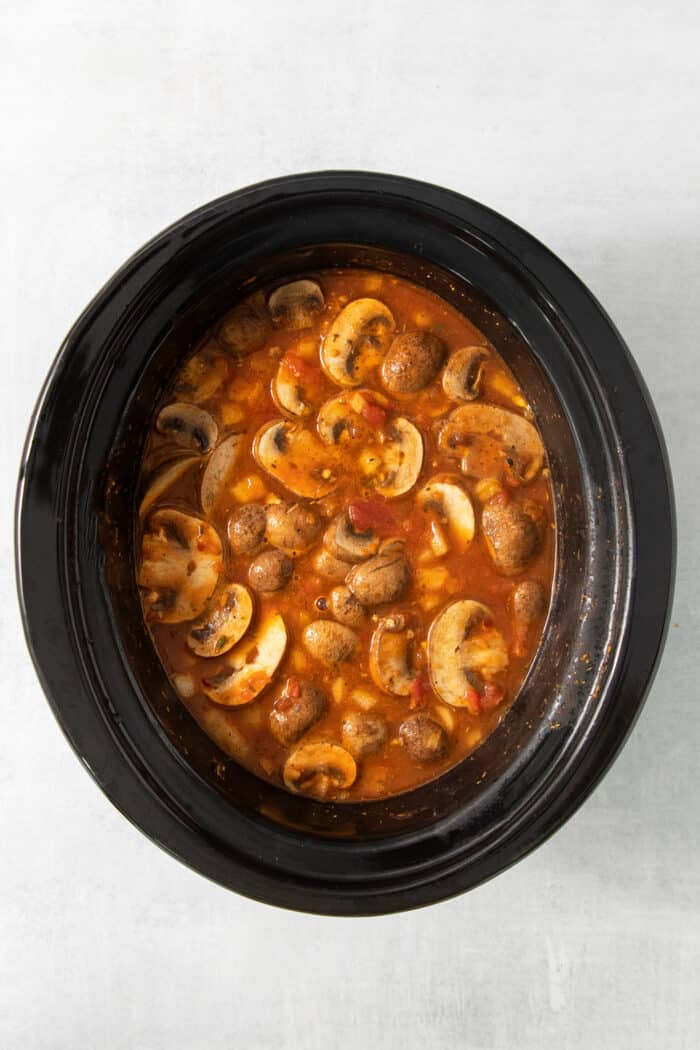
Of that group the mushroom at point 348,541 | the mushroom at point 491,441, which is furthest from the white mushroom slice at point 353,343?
the mushroom at point 348,541

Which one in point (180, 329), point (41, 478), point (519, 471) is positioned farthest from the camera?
point (519, 471)

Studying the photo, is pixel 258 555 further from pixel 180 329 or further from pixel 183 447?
pixel 180 329

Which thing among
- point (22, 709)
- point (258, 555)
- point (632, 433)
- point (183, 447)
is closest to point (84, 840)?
point (22, 709)

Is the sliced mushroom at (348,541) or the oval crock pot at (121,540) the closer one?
the oval crock pot at (121,540)

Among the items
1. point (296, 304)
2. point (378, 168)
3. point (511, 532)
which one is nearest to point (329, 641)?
point (511, 532)

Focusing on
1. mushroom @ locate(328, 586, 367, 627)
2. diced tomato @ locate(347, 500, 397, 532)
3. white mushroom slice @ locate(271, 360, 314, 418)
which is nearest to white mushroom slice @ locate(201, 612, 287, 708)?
mushroom @ locate(328, 586, 367, 627)

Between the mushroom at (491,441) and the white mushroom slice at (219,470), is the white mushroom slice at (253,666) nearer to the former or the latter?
the white mushroom slice at (219,470)
